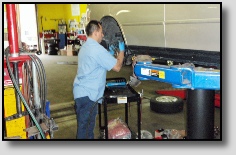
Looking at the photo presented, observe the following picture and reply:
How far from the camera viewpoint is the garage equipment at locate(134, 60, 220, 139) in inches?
68.7

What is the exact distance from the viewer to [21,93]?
1962mm

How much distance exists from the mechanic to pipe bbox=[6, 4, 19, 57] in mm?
529

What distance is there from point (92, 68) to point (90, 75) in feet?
0.21

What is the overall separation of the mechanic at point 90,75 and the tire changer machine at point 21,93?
274mm

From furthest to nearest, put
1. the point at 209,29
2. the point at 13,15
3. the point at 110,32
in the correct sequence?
the point at 110,32 < the point at 209,29 < the point at 13,15

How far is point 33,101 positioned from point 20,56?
437mm

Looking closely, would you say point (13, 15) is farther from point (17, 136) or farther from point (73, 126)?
point (73, 126)

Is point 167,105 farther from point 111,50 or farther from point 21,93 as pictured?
point 21,93

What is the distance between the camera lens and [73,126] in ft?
10.6

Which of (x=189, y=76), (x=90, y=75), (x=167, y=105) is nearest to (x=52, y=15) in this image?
(x=167, y=105)

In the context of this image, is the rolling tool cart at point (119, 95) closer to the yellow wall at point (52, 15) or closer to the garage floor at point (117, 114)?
the garage floor at point (117, 114)

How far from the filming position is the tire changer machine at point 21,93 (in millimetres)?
2002

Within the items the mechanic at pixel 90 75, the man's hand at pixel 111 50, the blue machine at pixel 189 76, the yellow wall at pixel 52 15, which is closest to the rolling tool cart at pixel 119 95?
the mechanic at pixel 90 75

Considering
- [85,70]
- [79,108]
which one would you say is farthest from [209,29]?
[79,108]
